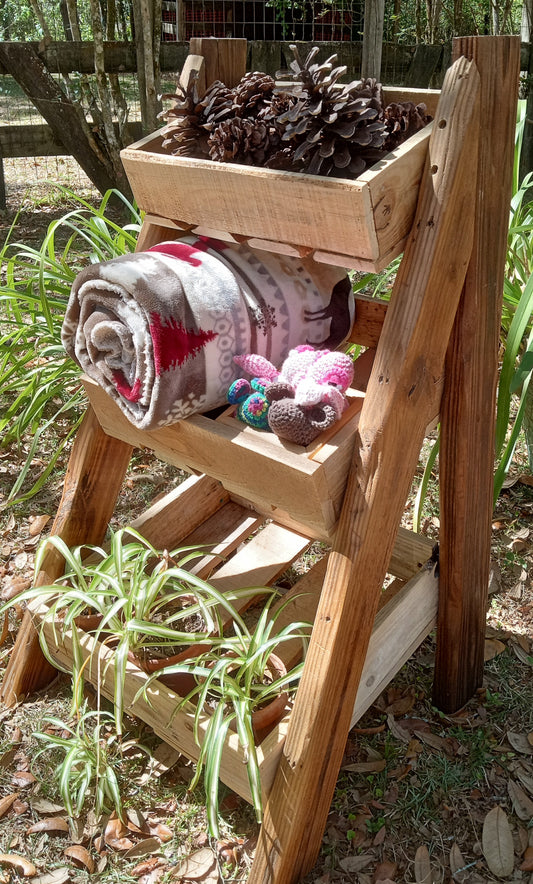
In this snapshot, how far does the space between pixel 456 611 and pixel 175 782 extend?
676mm

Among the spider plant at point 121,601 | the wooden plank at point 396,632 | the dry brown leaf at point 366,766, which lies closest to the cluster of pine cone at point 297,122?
the spider plant at point 121,601

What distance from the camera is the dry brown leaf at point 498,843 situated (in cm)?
141

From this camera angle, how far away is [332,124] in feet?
3.57

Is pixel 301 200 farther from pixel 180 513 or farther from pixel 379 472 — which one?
pixel 180 513

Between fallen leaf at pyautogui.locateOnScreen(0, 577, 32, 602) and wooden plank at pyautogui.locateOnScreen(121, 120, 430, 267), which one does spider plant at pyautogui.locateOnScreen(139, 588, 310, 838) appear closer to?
wooden plank at pyautogui.locateOnScreen(121, 120, 430, 267)

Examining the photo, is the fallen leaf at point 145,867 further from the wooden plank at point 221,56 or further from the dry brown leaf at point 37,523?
the wooden plank at point 221,56

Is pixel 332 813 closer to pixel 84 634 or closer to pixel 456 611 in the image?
pixel 456 611

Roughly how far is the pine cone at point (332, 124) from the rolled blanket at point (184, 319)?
225mm

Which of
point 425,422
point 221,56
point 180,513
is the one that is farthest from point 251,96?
point 180,513

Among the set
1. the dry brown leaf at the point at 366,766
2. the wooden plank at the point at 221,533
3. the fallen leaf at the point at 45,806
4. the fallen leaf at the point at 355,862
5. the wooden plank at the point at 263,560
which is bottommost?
the fallen leaf at the point at 355,862

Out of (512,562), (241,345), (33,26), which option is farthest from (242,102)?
(33,26)

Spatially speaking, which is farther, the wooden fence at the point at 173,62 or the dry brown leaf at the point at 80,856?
Answer: the wooden fence at the point at 173,62

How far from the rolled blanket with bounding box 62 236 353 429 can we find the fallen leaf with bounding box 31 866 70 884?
864 mm

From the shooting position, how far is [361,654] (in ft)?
4.11
